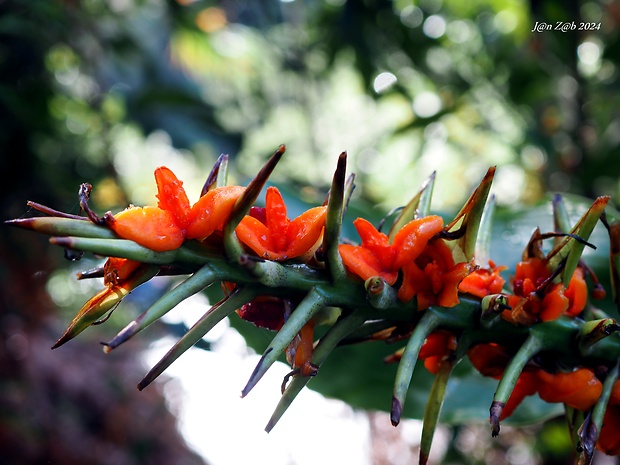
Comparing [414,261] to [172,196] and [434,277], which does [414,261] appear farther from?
[172,196]

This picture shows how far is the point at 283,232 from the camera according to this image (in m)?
0.63

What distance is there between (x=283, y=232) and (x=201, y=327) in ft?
0.42

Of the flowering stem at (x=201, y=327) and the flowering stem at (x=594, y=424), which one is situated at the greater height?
the flowering stem at (x=201, y=327)

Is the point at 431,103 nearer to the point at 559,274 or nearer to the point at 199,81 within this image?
the point at 199,81

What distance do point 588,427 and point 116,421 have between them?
459 centimetres

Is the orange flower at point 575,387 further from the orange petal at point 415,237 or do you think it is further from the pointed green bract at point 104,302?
the pointed green bract at point 104,302

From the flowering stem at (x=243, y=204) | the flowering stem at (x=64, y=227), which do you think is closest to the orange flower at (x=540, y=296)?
the flowering stem at (x=243, y=204)

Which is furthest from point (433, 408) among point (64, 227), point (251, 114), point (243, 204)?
point (251, 114)

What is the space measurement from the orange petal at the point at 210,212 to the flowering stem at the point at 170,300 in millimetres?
36

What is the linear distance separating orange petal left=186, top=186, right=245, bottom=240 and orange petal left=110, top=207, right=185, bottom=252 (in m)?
0.01

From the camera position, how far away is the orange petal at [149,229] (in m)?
0.56

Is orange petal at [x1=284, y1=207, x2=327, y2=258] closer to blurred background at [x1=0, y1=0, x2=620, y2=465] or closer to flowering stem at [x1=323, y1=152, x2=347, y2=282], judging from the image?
flowering stem at [x1=323, y1=152, x2=347, y2=282]

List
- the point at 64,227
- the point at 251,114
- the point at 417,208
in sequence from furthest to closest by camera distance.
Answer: the point at 251,114, the point at 417,208, the point at 64,227

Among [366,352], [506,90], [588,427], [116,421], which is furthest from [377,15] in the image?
[116,421]
